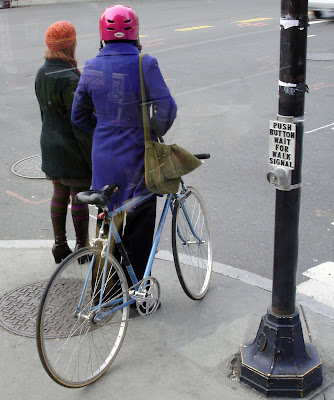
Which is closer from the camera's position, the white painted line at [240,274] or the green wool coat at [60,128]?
the green wool coat at [60,128]

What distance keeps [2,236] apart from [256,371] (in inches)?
122

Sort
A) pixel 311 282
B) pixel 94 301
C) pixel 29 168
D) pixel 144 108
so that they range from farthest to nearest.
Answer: pixel 29 168 < pixel 311 282 < pixel 144 108 < pixel 94 301

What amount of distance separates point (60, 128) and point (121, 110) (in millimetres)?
1020

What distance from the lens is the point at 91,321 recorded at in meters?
3.56

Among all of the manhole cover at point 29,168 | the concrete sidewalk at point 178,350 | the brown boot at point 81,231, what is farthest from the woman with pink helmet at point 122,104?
the manhole cover at point 29,168

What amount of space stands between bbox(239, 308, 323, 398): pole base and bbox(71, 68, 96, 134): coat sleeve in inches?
69.6

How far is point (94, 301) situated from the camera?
143 inches

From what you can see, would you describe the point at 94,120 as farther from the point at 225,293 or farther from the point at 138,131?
the point at 225,293

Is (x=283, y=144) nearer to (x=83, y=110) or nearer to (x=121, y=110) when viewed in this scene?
(x=121, y=110)

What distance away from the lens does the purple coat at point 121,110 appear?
3713mm

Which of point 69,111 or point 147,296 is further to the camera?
point 69,111

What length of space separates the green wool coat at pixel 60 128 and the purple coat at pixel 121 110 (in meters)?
0.59

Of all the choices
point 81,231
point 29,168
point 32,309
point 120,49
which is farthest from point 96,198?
point 29,168

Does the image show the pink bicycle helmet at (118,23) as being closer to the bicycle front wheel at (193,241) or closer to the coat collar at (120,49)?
the coat collar at (120,49)
